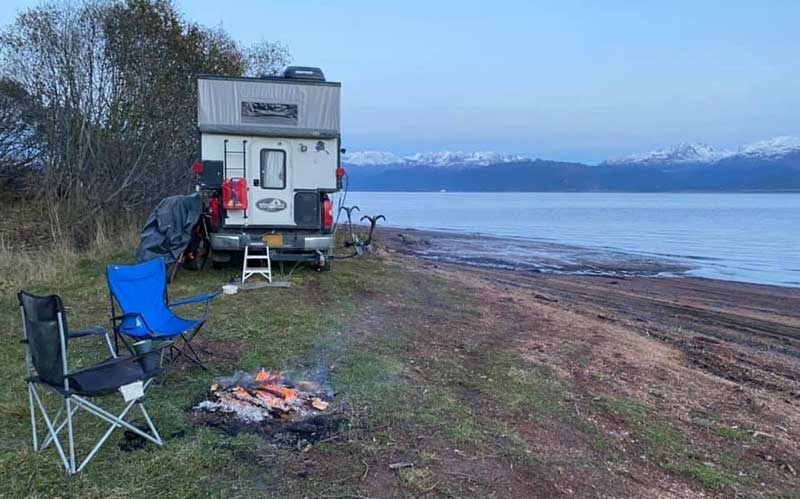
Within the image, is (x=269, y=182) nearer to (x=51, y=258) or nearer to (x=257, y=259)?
(x=257, y=259)

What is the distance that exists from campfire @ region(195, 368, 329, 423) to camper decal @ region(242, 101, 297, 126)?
5.27 metres

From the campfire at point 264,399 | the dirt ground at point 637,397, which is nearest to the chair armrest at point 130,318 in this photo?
the campfire at point 264,399

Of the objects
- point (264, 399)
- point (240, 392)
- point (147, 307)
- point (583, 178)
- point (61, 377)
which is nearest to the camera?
point (61, 377)

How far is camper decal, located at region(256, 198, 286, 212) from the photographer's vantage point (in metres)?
9.26

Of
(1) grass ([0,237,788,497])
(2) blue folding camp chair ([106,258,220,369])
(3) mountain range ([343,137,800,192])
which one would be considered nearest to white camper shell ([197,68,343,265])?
(1) grass ([0,237,788,497])

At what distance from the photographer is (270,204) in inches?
366

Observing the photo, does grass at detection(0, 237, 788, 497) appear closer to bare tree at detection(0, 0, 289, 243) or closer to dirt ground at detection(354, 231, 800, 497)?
dirt ground at detection(354, 231, 800, 497)

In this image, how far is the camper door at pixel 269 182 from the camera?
30.1ft

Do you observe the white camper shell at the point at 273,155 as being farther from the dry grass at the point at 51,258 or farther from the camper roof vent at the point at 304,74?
the dry grass at the point at 51,258

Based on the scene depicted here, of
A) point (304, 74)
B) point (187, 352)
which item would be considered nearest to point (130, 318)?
point (187, 352)

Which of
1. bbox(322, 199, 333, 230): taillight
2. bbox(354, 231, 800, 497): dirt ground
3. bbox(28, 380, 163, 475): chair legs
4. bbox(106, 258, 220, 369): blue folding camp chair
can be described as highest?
bbox(322, 199, 333, 230): taillight

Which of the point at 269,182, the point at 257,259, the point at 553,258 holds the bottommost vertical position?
the point at 553,258

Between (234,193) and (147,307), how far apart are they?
417 centimetres

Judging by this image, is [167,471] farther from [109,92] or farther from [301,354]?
[109,92]
